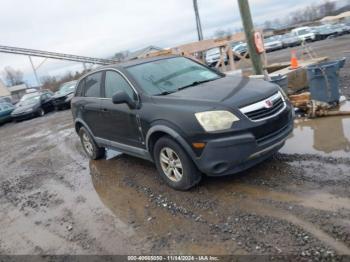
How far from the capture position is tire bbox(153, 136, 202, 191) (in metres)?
4.45

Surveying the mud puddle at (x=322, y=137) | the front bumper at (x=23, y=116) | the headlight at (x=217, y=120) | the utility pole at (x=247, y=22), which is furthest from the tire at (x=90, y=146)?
the front bumper at (x=23, y=116)

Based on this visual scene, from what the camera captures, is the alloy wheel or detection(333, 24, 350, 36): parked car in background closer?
the alloy wheel

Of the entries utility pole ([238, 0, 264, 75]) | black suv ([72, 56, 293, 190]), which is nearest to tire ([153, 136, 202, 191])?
black suv ([72, 56, 293, 190])

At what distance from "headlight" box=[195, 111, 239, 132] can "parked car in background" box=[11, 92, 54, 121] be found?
17798 millimetres

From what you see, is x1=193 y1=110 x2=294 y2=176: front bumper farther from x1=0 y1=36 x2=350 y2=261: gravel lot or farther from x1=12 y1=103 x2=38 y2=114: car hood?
x1=12 y1=103 x2=38 y2=114: car hood

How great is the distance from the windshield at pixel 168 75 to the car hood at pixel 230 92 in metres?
0.29

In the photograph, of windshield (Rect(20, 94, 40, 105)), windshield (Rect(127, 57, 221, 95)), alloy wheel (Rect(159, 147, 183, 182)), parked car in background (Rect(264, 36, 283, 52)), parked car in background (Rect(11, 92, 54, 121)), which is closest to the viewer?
alloy wheel (Rect(159, 147, 183, 182))

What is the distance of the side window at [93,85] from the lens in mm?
6186

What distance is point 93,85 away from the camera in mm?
6395

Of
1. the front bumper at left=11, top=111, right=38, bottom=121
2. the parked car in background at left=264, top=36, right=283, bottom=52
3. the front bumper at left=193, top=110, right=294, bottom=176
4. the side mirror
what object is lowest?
the parked car in background at left=264, top=36, right=283, bottom=52

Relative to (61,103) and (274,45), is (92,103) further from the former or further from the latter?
(274,45)

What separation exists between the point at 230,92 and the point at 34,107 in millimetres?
17984

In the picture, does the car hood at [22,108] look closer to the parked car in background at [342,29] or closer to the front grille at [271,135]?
the front grille at [271,135]

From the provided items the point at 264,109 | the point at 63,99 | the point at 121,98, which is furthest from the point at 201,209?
the point at 63,99
